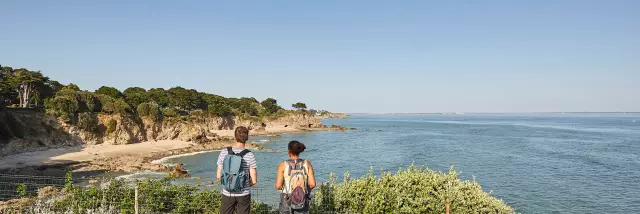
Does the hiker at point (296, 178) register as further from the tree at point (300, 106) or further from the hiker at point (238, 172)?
the tree at point (300, 106)

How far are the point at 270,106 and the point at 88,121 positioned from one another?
8928cm

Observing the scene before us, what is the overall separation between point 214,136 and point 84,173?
113 ft

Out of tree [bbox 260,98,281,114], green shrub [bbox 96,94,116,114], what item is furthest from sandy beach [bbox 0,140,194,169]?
tree [bbox 260,98,281,114]

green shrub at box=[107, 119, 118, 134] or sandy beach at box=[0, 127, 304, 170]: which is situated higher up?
green shrub at box=[107, 119, 118, 134]

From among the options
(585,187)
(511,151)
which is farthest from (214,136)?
(585,187)

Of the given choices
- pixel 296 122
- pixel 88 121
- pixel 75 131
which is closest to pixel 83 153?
pixel 75 131

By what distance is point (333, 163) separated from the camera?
40.9 m

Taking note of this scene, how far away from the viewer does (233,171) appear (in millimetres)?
5969

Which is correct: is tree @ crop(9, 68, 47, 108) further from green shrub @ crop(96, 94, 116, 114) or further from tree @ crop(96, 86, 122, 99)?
tree @ crop(96, 86, 122, 99)

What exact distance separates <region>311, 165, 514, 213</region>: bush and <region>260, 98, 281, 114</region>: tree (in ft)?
367

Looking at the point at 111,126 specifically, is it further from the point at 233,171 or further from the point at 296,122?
the point at 296,122

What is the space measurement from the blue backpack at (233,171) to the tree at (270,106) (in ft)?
376

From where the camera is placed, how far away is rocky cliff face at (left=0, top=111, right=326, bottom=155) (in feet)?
118

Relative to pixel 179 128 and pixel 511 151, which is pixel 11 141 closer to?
pixel 179 128
